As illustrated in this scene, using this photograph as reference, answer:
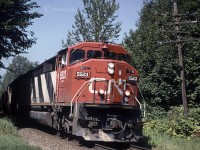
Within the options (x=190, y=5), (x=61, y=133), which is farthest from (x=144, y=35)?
(x=61, y=133)

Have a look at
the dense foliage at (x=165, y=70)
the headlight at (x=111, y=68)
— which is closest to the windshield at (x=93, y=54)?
the headlight at (x=111, y=68)

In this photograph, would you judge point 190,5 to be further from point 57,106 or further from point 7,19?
point 57,106

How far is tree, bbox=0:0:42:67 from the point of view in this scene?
19.1 metres

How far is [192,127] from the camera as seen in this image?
15.8 m

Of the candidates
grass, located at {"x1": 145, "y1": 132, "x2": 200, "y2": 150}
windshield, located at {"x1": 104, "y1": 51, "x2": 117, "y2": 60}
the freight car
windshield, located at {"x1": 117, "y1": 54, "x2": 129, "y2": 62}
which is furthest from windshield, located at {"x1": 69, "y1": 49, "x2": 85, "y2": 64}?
grass, located at {"x1": 145, "y1": 132, "x2": 200, "y2": 150}

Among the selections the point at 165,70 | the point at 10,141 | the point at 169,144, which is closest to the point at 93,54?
the point at 10,141

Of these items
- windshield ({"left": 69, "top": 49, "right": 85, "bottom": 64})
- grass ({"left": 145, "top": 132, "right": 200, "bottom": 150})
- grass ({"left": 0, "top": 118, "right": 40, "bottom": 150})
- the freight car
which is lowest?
grass ({"left": 145, "top": 132, "right": 200, "bottom": 150})

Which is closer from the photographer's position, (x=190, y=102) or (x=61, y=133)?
(x=61, y=133)

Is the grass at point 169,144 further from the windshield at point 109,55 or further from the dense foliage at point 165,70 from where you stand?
the dense foliage at point 165,70

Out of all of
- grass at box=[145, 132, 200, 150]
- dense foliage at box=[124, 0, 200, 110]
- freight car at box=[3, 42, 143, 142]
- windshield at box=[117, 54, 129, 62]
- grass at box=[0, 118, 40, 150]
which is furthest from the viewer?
dense foliage at box=[124, 0, 200, 110]

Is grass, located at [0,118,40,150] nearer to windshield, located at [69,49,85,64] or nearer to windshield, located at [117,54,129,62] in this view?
windshield, located at [69,49,85,64]

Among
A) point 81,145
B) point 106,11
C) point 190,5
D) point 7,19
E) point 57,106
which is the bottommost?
Result: point 81,145

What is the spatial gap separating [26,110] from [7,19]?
6.36 metres

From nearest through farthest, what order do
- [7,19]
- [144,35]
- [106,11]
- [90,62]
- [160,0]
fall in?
[90,62]
[7,19]
[144,35]
[160,0]
[106,11]
